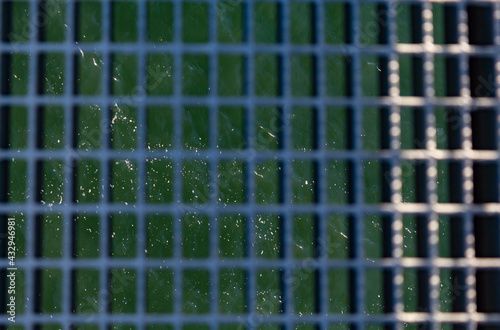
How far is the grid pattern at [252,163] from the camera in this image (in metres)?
2.80

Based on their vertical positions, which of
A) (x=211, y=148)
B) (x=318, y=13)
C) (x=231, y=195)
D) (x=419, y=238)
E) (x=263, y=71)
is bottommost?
(x=419, y=238)

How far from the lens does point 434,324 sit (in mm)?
2801

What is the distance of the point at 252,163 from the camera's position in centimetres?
284

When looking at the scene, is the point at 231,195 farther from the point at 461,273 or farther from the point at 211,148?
the point at 461,273

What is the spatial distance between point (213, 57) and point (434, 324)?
190 cm

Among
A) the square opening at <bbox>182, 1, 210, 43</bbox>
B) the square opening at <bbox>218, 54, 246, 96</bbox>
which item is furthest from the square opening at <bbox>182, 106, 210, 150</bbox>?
the square opening at <bbox>182, 1, 210, 43</bbox>

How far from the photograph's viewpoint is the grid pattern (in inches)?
110

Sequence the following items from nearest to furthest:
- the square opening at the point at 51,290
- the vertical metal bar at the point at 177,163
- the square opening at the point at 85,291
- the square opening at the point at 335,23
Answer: the vertical metal bar at the point at 177,163
the square opening at the point at 85,291
the square opening at the point at 51,290
the square opening at the point at 335,23

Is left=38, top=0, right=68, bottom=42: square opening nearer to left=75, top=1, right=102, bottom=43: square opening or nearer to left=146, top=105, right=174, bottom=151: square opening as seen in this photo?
left=75, top=1, right=102, bottom=43: square opening

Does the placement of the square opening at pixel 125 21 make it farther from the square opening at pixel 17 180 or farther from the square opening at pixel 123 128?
the square opening at pixel 17 180

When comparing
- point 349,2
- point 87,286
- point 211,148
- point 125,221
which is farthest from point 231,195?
point 349,2

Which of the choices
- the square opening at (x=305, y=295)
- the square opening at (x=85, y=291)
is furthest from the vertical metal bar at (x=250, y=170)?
the square opening at (x=85, y=291)

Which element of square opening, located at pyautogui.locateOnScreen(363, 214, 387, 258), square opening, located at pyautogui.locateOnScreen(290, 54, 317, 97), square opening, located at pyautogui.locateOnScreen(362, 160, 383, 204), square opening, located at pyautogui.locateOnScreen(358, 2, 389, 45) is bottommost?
square opening, located at pyautogui.locateOnScreen(363, 214, 387, 258)

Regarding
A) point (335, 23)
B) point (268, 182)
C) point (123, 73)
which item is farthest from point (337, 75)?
point (123, 73)
